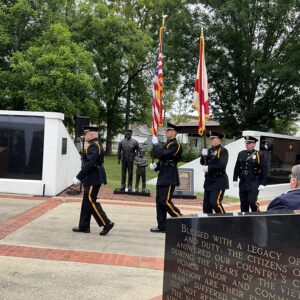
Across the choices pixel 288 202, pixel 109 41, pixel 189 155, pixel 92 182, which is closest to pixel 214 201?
pixel 92 182

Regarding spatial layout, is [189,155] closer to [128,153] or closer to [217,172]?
[128,153]

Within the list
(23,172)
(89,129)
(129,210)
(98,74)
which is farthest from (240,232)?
(98,74)

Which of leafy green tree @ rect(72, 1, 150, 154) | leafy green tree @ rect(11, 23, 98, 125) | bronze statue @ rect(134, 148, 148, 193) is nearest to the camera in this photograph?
bronze statue @ rect(134, 148, 148, 193)

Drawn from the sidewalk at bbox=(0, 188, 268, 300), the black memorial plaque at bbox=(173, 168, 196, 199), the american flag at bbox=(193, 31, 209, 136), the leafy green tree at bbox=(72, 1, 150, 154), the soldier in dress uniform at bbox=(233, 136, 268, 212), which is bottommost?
the sidewalk at bbox=(0, 188, 268, 300)

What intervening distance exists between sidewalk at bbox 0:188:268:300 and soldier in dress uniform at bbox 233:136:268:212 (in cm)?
187

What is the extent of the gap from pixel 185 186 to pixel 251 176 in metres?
4.94

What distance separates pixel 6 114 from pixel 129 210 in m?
4.10

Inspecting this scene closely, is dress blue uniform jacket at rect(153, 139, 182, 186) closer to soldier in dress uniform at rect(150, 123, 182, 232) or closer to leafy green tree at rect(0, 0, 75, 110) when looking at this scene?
soldier in dress uniform at rect(150, 123, 182, 232)

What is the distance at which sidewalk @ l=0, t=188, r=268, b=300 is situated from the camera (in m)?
4.63

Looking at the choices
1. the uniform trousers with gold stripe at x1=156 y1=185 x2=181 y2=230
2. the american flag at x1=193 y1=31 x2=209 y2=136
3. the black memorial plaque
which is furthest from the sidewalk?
the black memorial plaque

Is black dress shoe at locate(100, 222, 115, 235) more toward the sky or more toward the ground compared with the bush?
more toward the ground

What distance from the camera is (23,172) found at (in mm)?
11312

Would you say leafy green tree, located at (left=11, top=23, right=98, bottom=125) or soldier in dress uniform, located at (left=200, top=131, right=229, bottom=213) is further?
leafy green tree, located at (left=11, top=23, right=98, bottom=125)

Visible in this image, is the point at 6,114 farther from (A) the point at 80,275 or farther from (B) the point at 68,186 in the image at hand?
(A) the point at 80,275
